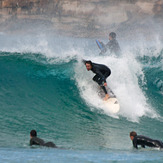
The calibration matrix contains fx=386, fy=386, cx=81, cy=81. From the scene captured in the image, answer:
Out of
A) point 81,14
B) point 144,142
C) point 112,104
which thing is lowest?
point 144,142

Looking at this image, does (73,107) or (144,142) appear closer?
(144,142)

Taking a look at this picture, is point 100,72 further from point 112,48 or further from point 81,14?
point 81,14

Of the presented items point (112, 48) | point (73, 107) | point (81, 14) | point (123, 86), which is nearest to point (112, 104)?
point (73, 107)

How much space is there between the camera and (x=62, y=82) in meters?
14.2

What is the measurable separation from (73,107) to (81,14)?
145ft

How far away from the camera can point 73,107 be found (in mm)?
12391

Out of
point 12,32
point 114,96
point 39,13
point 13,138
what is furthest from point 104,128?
point 39,13

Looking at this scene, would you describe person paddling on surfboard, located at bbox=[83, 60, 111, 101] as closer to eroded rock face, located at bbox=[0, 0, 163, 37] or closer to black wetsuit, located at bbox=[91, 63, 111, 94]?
black wetsuit, located at bbox=[91, 63, 111, 94]

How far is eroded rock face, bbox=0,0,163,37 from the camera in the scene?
52.5 metres

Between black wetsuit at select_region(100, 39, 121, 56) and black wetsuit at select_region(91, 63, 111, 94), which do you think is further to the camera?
black wetsuit at select_region(100, 39, 121, 56)

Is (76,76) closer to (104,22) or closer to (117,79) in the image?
(117,79)

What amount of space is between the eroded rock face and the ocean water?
1395 inches

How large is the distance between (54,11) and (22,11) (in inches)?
183

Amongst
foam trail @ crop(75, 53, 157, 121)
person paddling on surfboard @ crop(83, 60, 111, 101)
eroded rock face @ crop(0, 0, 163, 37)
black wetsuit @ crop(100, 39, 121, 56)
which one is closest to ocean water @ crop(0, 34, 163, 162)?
foam trail @ crop(75, 53, 157, 121)
